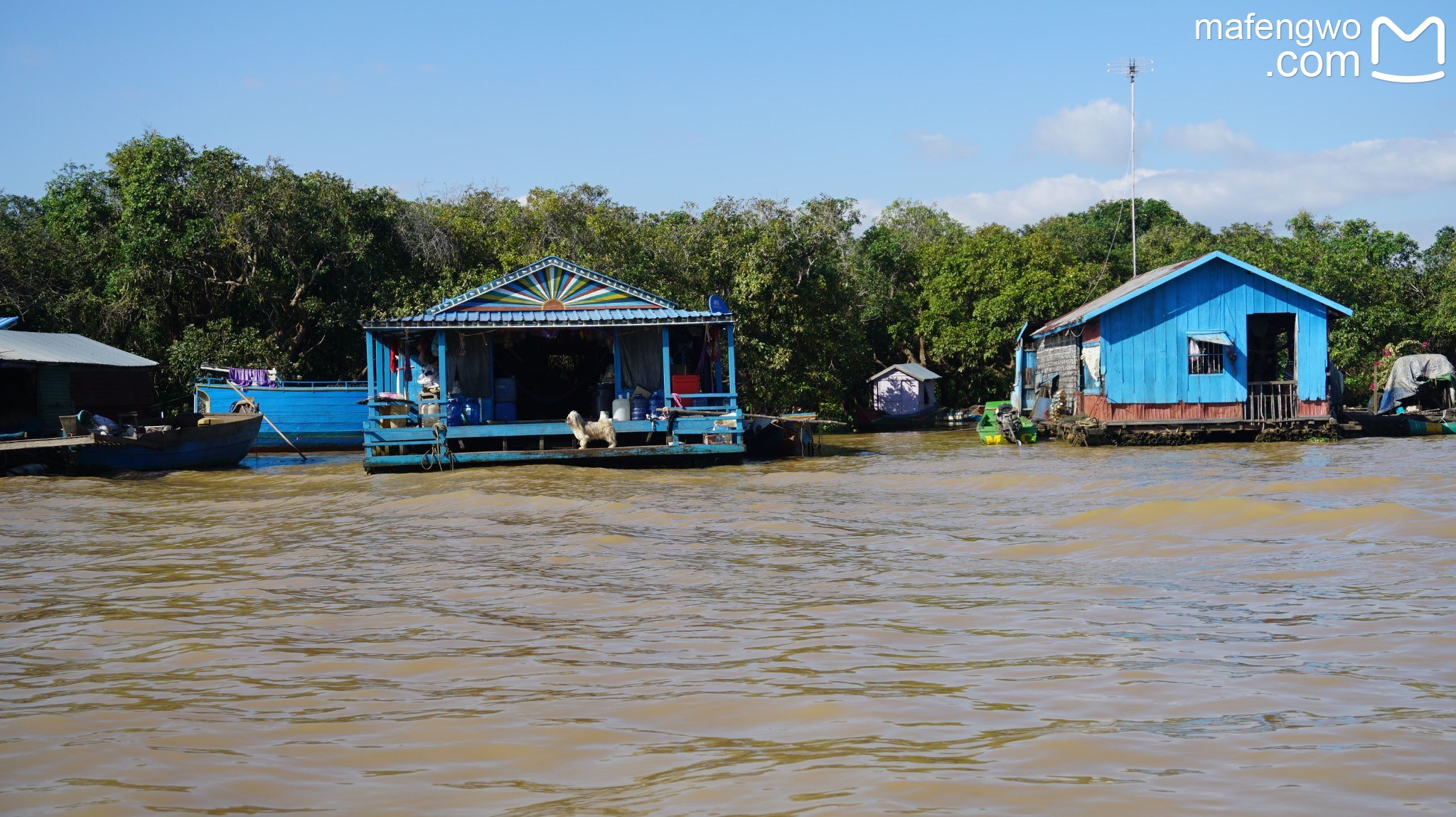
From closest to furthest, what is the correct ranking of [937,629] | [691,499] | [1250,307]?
1. [937,629]
2. [691,499]
3. [1250,307]

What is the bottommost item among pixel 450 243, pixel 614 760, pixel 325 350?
pixel 614 760

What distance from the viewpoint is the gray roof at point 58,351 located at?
19.0 metres

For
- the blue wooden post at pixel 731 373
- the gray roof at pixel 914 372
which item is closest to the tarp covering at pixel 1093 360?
the blue wooden post at pixel 731 373

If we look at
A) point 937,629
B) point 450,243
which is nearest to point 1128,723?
point 937,629

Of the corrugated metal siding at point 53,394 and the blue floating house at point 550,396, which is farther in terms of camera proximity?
the corrugated metal siding at point 53,394

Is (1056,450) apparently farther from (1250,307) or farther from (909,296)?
(909,296)

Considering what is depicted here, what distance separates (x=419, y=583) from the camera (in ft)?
25.0

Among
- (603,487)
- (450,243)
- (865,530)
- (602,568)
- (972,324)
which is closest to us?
(602,568)

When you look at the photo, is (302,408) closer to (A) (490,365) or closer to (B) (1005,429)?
(A) (490,365)

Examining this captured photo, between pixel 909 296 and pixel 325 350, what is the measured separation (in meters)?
19.6

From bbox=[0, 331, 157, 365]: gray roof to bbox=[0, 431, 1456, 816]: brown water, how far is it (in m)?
9.71

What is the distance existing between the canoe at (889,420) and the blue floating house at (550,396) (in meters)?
13.2

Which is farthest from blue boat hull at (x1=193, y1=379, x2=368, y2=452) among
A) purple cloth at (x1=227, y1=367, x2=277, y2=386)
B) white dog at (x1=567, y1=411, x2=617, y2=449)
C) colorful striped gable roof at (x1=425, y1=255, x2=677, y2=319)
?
white dog at (x1=567, y1=411, x2=617, y2=449)

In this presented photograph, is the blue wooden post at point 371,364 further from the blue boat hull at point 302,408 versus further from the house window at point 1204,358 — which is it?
the house window at point 1204,358
